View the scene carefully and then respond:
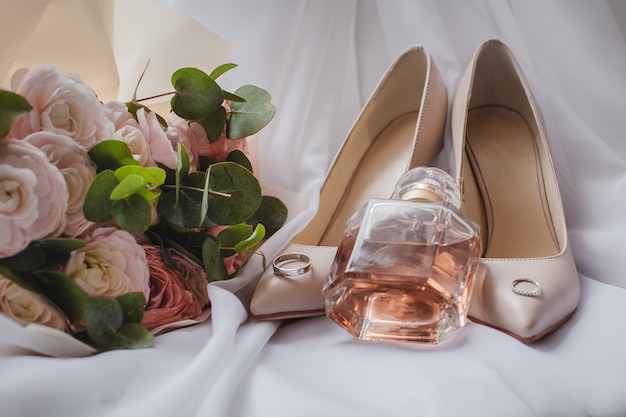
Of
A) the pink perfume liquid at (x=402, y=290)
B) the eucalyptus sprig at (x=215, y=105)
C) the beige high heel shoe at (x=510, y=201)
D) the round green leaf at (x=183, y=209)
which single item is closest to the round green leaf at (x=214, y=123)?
the eucalyptus sprig at (x=215, y=105)

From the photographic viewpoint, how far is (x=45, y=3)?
0.64 meters

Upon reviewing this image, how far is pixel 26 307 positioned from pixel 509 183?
654 millimetres

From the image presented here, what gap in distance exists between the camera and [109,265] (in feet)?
1.65

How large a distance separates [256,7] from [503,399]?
679mm

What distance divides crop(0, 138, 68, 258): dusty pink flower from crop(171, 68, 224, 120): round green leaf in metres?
0.20

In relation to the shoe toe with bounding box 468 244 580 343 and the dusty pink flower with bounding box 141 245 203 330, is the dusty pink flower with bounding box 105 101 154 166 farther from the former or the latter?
the shoe toe with bounding box 468 244 580 343

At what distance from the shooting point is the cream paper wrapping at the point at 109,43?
2.05 feet

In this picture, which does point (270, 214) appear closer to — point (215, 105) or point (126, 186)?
point (215, 105)

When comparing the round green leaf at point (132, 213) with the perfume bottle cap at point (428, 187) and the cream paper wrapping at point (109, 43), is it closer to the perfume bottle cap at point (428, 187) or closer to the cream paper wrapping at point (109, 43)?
the cream paper wrapping at point (109, 43)

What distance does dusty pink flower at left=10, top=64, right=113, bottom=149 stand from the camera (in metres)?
0.47

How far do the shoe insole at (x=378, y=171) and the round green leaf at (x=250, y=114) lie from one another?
0.73 ft

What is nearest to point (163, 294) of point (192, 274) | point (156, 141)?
point (192, 274)

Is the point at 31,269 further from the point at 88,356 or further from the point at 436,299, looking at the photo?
the point at 436,299

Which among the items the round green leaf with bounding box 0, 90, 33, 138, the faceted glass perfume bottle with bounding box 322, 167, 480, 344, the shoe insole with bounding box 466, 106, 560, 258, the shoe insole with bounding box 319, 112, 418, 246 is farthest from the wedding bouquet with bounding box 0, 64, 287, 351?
the shoe insole with bounding box 466, 106, 560, 258
